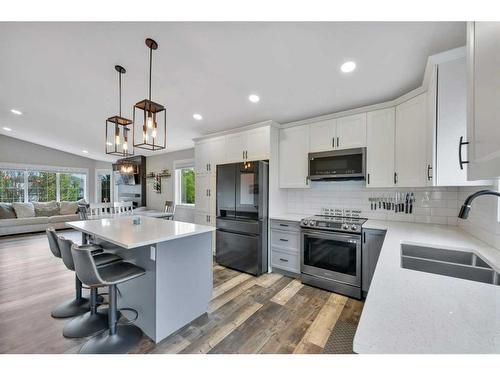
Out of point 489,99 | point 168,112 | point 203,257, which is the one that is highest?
point 168,112

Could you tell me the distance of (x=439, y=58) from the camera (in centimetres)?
→ 171

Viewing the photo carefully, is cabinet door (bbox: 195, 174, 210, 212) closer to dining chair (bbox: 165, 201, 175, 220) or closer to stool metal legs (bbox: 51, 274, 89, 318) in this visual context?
dining chair (bbox: 165, 201, 175, 220)

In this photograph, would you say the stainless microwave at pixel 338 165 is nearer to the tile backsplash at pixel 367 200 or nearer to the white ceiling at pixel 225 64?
the tile backsplash at pixel 367 200

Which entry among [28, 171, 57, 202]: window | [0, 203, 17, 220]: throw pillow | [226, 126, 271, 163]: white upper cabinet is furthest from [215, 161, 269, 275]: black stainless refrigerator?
[28, 171, 57, 202]: window

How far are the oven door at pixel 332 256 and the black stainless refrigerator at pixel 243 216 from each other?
0.65 m

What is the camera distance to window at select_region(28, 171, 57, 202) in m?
6.89

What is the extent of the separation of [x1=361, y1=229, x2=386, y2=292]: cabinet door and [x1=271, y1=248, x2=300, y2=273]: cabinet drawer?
2.89 ft

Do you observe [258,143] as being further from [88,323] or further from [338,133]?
[88,323]

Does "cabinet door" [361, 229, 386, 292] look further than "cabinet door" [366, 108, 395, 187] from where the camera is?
No

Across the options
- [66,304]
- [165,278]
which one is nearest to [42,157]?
[66,304]

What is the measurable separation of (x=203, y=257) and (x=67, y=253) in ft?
3.84

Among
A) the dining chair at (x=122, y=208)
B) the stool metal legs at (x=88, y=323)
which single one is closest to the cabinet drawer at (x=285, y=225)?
the stool metal legs at (x=88, y=323)
